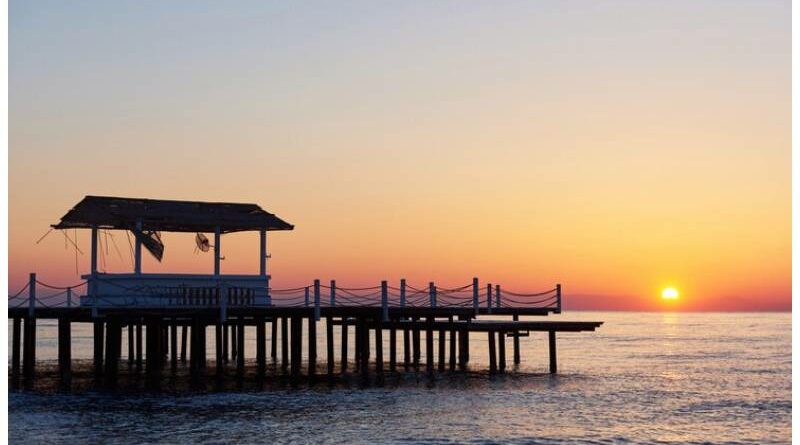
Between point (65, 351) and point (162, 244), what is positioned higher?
point (162, 244)

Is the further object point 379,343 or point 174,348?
point 174,348

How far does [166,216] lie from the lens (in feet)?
127

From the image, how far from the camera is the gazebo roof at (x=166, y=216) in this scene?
38.7 metres

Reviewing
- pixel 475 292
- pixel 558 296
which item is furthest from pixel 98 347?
pixel 558 296

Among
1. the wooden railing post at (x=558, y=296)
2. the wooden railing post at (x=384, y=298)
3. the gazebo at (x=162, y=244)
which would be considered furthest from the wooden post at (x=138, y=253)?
the wooden railing post at (x=558, y=296)

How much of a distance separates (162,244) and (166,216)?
1854 millimetres

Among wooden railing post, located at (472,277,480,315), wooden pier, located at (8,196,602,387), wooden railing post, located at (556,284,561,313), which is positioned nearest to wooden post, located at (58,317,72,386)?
wooden pier, located at (8,196,602,387)

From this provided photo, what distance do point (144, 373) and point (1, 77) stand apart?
3147cm

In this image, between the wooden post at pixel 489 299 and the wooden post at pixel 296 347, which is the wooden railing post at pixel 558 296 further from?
the wooden post at pixel 296 347

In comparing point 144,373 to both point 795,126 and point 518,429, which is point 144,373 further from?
point 795,126

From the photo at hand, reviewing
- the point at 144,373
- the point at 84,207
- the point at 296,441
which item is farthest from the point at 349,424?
the point at 144,373

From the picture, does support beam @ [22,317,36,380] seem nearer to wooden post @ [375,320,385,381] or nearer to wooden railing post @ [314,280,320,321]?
wooden railing post @ [314,280,320,321]

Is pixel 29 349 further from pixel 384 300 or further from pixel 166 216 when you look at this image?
pixel 384 300

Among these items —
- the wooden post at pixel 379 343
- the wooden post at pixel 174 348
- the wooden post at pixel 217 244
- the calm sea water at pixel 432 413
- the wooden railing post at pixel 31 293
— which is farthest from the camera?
the wooden post at pixel 174 348
